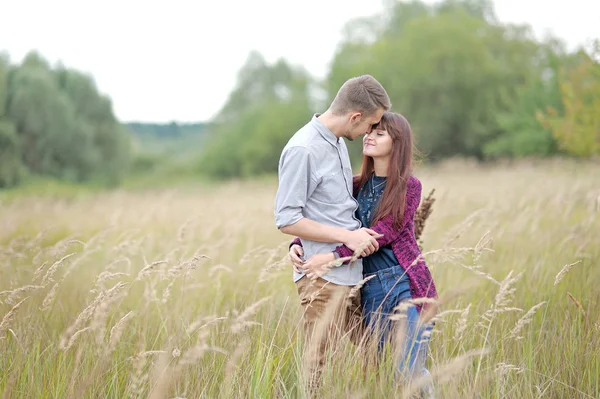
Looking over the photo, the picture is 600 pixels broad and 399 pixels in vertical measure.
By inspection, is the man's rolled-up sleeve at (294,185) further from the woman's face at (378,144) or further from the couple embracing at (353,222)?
the woman's face at (378,144)

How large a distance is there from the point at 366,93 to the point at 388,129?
0.88 feet

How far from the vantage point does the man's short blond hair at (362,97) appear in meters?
3.09

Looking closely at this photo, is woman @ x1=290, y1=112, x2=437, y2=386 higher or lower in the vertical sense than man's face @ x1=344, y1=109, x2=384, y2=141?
lower

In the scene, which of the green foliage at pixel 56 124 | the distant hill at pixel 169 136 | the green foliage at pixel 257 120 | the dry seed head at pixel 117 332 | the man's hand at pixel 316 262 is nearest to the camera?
the dry seed head at pixel 117 332

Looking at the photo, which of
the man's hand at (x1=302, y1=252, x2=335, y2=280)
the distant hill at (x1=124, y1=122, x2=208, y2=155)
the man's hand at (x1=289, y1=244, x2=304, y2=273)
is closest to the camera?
the man's hand at (x1=302, y1=252, x2=335, y2=280)

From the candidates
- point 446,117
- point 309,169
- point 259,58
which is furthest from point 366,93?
point 259,58

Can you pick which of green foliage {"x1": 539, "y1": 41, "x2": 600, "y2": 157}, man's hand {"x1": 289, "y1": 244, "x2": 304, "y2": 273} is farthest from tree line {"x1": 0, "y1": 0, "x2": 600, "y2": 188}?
man's hand {"x1": 289, "y1": 244, "x2": 304, "y2": 273}

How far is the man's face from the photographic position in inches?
123

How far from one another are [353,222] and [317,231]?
24cm

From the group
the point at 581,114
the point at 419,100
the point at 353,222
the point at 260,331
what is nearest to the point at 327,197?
the point at 353,222

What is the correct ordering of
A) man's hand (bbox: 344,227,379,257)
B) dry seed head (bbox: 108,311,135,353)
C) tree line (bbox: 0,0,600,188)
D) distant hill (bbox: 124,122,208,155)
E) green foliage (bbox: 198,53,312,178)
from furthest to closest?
distant hill (bbox: 124,122,208,155), green foliage (bbox: 198,53,312,178), tree line (bbox: 0,0,600,188), man's hand (bbox: 344,227,379,257), dry seed head (bbox: 108,311,135,353)

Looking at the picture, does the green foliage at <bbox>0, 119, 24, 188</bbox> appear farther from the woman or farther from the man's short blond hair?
the man's short blond hair

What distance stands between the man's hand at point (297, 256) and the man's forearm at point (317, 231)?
0.19 metres

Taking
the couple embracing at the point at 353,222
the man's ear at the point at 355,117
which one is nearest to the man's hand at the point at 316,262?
the couple embracing at the point at 353,222
